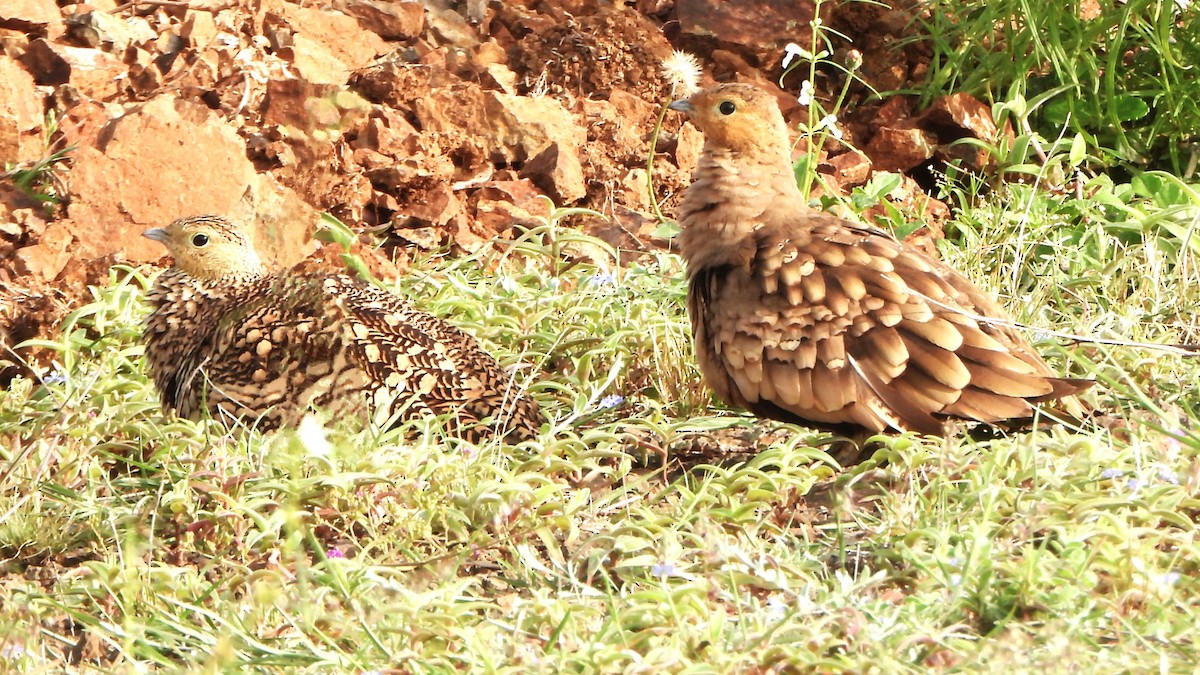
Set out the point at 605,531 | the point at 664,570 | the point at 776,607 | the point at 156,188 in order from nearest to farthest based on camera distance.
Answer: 1. the point at 776,607
2. the point at 664,570
3. the point at 605,531
4. the point at 156,188

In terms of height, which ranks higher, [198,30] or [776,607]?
[776,607]

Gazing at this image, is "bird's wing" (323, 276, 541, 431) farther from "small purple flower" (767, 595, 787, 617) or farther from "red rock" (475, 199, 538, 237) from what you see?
"red rock" (475, 199, 538, 237)

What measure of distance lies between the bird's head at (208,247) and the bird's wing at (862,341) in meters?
1.54

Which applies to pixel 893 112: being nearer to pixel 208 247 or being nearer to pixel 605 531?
Answer: pixel 208 247

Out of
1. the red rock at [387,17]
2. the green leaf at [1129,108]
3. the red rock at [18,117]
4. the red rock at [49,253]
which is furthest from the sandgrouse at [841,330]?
the red rock at [18,117]

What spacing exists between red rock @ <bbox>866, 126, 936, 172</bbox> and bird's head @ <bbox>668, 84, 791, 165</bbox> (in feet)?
5.86

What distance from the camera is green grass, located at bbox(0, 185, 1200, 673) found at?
327 cm

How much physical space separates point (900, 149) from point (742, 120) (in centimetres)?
189

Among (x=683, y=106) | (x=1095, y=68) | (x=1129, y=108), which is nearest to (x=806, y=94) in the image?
(x=683, y=106)

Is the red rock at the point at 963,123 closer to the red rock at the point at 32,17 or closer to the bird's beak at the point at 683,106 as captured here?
the bird's beak at the point at 683,106

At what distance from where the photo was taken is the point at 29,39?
21.4ft

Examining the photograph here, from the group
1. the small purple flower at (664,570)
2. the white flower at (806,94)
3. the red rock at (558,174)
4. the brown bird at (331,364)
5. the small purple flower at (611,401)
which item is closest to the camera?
the small purple flower at (664,570)

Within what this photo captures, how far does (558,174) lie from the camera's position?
6.38 m

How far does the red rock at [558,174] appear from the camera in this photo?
21.0ft
